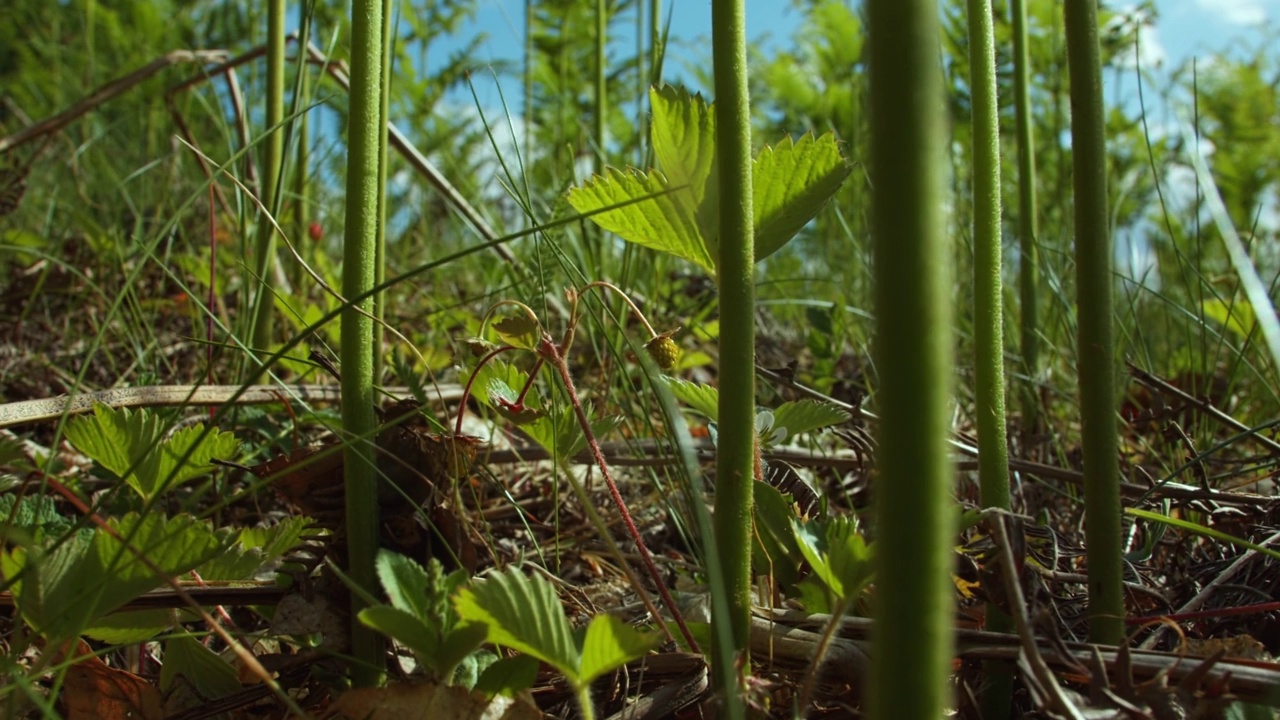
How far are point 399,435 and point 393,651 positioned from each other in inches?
7.0

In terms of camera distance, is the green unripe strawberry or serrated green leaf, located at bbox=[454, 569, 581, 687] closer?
serrated green leaf, located at bbox=[454, 569, 581, 687]

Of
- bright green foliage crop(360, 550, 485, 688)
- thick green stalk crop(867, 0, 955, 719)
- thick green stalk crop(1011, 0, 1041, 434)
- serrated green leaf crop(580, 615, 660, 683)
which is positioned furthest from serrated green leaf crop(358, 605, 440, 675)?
thick green stalk crop(1011, 0, 1041, 434)

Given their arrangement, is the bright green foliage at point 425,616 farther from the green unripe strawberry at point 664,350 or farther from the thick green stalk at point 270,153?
the thick green stalk at point 270,153

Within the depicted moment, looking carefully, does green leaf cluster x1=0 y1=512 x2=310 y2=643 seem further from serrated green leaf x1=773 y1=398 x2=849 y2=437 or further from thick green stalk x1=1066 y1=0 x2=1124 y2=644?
thick green stalk x1=1066 y1=0 x2=1124 y2=644

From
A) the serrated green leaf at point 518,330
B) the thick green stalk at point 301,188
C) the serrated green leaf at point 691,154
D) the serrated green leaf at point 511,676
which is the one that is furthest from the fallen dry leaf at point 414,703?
the thick green stalk at point 301,188

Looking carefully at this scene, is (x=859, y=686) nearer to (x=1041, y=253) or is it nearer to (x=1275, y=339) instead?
(x=1275, y=339)

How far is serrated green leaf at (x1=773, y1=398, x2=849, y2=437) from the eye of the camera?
0.76m

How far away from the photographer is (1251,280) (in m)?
0.65

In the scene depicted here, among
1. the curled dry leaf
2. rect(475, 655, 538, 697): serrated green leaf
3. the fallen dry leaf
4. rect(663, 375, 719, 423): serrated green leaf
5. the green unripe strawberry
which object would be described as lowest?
the curled dry leaf

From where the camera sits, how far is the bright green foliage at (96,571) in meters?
0.60

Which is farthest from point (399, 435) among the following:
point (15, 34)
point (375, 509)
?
point (15, 34)

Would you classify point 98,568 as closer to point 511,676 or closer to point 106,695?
point 106,695

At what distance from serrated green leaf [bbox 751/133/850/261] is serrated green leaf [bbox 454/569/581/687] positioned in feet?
0.94

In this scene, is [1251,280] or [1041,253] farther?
[1041,253]
